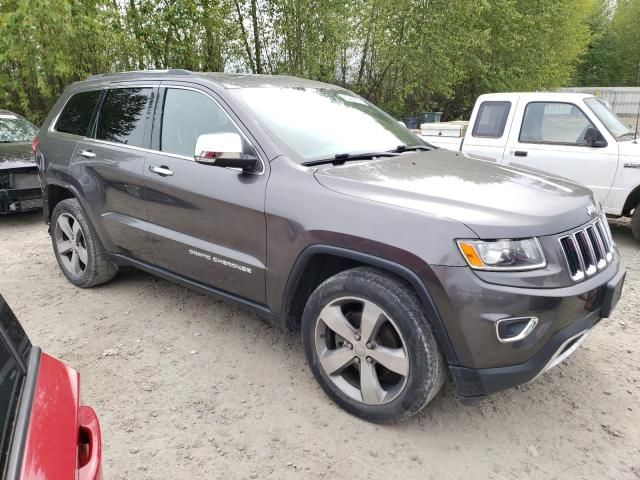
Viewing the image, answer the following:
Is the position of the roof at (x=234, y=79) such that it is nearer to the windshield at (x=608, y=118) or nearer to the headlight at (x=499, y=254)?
the headlight at (x=499, y=254)

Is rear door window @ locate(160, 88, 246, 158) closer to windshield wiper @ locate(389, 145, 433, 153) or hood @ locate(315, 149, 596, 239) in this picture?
hood @ locate(315, 149, 596, 239)

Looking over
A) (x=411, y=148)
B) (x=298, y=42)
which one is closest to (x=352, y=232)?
(x=411, y=148)

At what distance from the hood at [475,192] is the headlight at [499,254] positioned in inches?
1.5

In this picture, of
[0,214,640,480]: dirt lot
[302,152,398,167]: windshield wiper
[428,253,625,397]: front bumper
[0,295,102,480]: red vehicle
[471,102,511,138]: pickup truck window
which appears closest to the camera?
[0,295,102,480]: red vehicle

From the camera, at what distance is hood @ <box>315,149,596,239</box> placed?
232cm

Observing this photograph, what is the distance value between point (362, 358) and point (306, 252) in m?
0.61

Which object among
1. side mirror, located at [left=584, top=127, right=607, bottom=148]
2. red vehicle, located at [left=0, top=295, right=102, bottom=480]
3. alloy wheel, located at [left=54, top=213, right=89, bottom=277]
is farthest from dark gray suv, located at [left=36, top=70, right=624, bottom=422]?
side mirror, located at [left=584, top=127, right=607, bottom=148]

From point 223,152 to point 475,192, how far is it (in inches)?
53.4

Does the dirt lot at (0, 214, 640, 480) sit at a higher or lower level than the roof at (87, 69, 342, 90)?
lower

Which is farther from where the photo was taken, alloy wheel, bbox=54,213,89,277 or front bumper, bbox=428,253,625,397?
alloy wheel, bbox=54,213,89,277

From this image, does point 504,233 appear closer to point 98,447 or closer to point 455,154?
point 455,154

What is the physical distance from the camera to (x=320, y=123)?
332cm

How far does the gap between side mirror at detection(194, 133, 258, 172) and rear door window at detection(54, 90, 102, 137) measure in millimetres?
1872

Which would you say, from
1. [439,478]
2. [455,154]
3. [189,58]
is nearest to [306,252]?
[439,478]
